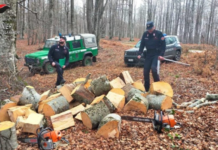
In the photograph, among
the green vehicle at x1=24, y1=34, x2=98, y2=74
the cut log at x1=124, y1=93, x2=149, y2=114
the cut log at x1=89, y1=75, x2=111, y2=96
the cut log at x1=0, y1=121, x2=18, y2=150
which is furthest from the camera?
the green vehicle at x1=24, y1=34, x2=98, y2=74

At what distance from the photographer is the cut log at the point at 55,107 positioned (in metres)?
4.71

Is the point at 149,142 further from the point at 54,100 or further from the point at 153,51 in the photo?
the point at 153,51

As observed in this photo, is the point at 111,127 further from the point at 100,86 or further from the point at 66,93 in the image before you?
the point at 66,93

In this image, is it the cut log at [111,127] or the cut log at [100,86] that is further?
the cut log at [100,86]

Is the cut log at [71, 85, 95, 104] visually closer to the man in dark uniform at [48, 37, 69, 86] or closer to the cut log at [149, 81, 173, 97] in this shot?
the cut log at [149, 81, 173, 97]

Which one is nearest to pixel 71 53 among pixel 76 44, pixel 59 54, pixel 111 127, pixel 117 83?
pixel 76 44

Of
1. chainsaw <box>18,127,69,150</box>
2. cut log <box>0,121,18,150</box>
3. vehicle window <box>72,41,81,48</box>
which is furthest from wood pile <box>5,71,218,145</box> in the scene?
vehicle window <box>72,41,81,48</box>

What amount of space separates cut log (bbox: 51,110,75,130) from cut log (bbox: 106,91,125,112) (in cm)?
109

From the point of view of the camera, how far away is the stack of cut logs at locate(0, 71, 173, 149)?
380 cm

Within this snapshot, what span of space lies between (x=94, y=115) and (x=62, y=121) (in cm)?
73

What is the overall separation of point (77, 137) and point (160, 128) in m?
1.65

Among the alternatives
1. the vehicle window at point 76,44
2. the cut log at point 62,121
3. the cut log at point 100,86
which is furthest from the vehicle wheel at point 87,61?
the cut log at point 62,121

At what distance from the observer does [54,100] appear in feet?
15.9

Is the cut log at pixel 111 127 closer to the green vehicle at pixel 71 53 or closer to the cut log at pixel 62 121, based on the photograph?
the cut log at pixel 62 121
